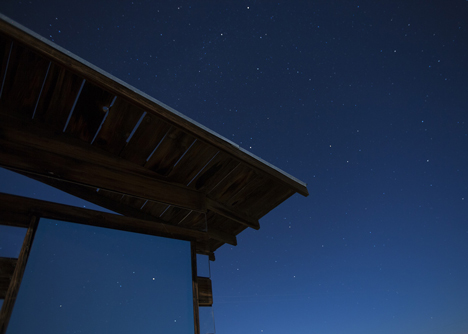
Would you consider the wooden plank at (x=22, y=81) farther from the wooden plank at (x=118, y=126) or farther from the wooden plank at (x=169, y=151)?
the wooden plank at (x=169, y=151)

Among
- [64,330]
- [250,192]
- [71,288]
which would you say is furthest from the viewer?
[250,192]

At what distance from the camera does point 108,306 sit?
83.7 inches

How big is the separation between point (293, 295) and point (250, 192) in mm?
28074

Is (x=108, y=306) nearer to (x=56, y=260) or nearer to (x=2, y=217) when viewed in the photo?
(x=56, y=260)

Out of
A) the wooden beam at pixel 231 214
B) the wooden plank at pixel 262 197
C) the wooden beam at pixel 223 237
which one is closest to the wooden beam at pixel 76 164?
the wooden beam at pixel 231 214

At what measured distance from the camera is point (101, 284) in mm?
2164

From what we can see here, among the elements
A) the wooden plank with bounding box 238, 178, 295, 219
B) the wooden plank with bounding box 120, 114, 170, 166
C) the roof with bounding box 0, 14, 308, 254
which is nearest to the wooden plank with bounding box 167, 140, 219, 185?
the roof with bounding box 0, 14, 308, 254

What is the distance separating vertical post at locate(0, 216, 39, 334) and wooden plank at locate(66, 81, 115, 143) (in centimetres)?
87

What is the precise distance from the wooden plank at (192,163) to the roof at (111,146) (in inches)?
0.4

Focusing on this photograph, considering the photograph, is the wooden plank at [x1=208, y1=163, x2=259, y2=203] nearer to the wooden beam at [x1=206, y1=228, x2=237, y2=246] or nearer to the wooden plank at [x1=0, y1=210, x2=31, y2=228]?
the wooden beam at [x1=206, y1=228, x2=237, y2=246]

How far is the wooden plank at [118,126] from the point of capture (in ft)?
8.23

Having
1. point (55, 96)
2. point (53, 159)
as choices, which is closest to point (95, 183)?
point (53, 159)

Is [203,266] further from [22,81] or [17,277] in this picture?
[22,81]

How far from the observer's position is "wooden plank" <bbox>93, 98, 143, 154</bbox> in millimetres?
2508
